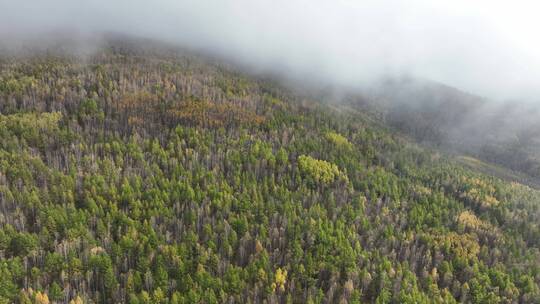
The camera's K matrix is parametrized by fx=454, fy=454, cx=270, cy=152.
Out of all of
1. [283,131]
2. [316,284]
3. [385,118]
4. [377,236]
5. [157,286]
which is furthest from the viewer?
[385,118]

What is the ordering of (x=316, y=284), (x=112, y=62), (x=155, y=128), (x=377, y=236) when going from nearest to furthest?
(x=316, y=284)
(x=377, y=236)
(x=155, y=128)
(x=112, y=62)

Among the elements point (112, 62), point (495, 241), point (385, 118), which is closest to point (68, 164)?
point (495, 241)

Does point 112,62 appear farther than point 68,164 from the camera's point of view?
Yes

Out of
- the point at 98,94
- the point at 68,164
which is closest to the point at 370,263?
the point at 68,164

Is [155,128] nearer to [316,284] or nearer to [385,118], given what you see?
[316,284]

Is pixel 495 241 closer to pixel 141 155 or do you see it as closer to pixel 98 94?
pixel 141 155

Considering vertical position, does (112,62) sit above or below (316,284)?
above
